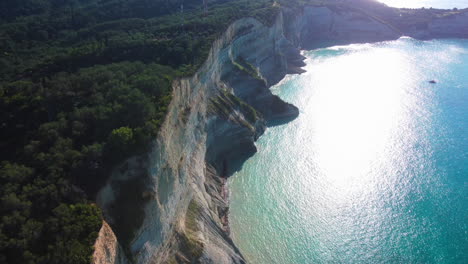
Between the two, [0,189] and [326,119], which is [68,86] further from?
[326,119]

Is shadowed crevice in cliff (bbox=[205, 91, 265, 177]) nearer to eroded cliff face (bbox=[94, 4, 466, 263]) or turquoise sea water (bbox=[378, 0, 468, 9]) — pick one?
eroded cliff face (bbox=[94, 4, 466, 263])

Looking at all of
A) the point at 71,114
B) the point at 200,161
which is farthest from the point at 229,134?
the point at 71,114

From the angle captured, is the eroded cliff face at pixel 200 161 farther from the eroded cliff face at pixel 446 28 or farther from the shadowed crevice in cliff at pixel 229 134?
the eroded cliff face at pixel 446 28

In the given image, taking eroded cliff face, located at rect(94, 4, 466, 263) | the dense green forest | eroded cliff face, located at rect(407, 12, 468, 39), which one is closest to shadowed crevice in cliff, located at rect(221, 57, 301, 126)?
eroded cliff face, located at rect(94, 4, 466, 263)

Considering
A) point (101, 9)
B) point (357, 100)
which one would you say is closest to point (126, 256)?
point (357, 100)

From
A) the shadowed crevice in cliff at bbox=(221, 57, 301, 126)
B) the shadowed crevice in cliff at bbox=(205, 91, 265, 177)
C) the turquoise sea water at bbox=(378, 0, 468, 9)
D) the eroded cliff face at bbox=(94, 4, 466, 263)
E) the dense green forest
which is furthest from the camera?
the turquoise sea water at bbox=(378, 0, 468, 9)
